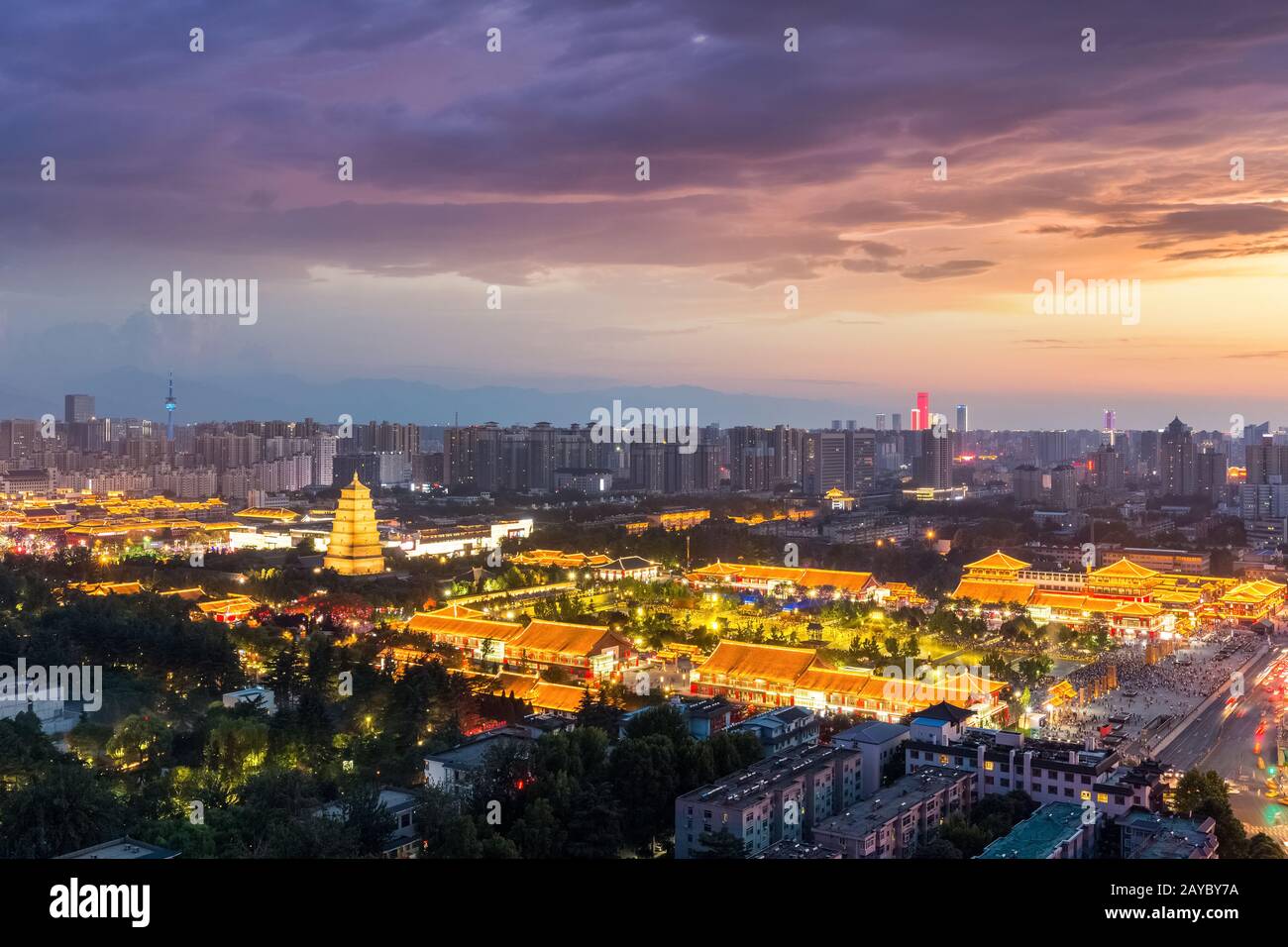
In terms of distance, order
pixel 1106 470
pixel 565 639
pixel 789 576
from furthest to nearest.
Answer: pixel 1106 470 < pixel 789 576 < pixel 565 639

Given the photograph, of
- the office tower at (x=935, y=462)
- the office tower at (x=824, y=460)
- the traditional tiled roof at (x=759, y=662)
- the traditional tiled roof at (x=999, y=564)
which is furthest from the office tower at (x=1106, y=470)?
the traditional tiled roof at (x=759, y=662)

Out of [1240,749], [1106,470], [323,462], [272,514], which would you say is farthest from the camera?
[1106,470]

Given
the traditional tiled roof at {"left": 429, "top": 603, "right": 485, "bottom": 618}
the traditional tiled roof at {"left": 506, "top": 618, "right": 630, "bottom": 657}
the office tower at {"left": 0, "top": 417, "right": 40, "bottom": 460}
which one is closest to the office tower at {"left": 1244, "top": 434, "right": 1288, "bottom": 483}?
the traditional tiled roof at {"left": 429, "top": 603, "right": 485, "bottom": 618}

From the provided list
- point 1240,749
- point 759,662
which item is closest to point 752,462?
point 759,662

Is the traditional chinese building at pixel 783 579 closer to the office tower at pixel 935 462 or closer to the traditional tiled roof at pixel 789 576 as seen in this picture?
the traditional tiled roof at pixel 789 576

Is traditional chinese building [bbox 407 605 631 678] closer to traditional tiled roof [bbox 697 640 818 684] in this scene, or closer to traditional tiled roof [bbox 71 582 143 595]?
traditional tiled roof [bbox 697 640 818 684]

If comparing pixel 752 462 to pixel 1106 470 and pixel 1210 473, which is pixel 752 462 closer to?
pixel 1106 470
